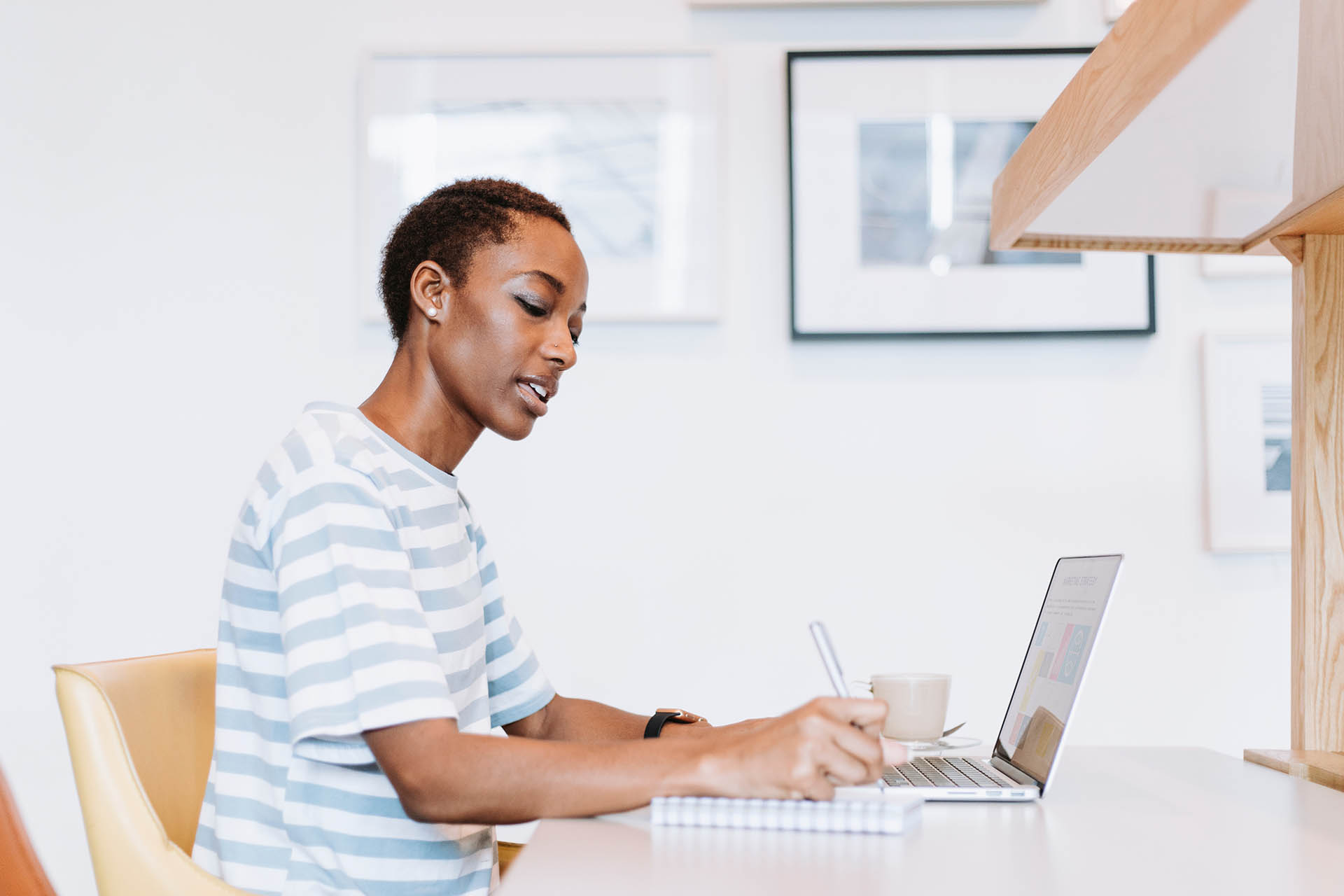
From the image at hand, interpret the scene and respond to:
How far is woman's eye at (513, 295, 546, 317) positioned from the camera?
1096mm

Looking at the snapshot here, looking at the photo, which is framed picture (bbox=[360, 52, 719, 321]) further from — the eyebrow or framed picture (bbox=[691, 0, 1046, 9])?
the eyebrow

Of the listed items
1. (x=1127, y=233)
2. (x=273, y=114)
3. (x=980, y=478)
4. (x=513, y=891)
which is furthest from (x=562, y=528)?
(x=513, y=891)

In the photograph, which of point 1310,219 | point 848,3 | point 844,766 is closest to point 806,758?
point 844,766

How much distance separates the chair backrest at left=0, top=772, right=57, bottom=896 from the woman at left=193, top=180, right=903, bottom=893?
0.42 feet

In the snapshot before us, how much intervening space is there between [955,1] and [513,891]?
61.9 inches

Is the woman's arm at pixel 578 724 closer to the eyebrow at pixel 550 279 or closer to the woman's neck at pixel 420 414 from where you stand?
the woman's neck at pixel 420 414

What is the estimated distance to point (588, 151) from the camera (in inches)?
69.5

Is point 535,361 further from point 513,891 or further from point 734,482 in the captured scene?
point 734,482

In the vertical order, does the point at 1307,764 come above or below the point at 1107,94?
below

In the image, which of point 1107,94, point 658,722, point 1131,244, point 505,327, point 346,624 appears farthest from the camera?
point 1131,244

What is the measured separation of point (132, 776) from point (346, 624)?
25 cm

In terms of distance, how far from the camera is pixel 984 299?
5.73 ft

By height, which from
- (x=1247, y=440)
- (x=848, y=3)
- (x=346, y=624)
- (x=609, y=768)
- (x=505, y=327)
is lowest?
(x=609, y=768)

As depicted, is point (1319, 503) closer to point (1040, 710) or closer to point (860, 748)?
point (1040, 710)
